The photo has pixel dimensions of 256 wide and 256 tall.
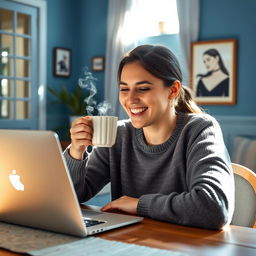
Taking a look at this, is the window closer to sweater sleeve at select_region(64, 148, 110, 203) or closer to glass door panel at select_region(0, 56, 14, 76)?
glass door panel at select_region(0, 56, 14, 76)

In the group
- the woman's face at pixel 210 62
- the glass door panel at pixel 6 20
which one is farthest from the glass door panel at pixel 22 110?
the woman's face at pixel 210 62

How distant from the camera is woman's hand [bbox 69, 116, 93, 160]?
144 cm

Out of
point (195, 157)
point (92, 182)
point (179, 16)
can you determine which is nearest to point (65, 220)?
point (195, 157)

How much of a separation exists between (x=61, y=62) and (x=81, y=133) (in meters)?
4.36

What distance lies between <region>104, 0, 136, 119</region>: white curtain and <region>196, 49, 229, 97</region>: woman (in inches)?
40.0

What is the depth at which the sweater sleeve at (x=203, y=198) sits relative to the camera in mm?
1232

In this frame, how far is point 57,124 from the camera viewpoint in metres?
5.73

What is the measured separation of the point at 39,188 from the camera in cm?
111

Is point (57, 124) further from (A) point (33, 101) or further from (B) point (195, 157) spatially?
(B) point (195, 157)

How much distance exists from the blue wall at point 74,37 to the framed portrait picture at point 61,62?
5cm

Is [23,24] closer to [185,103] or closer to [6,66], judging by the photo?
[6,66]

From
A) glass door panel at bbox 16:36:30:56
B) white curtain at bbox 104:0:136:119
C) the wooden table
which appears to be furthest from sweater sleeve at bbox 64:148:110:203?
glass door panel at bbox 16:36:30:56

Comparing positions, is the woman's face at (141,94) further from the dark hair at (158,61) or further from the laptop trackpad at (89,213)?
the laptop trackpad at (89,213)

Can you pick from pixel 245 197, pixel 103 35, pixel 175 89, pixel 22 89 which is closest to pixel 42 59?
pixel 22 89
